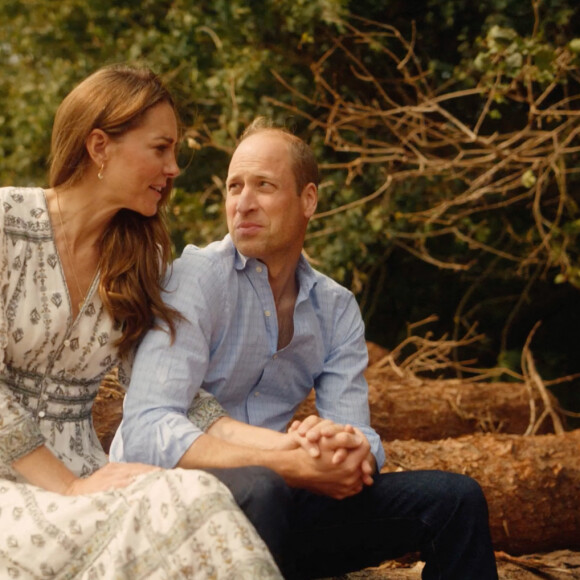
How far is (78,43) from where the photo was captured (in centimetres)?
895

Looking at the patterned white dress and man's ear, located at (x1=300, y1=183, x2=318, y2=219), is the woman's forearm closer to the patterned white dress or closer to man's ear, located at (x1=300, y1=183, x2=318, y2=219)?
the patterned white dress

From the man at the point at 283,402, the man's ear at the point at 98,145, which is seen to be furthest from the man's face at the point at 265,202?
the man's ear at the point at 98,145

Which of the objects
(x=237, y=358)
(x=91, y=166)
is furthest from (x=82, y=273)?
(x=237, y=358)

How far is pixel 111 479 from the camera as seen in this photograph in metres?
2.35

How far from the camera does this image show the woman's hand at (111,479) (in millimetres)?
2316

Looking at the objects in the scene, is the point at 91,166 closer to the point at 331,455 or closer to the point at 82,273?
the point at 82,273

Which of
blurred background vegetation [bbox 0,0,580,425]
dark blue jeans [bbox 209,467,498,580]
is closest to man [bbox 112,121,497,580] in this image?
dark blue jeans [bbox 209,467,498,580]

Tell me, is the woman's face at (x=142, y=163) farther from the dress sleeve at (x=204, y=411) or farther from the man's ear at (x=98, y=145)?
the dress sleeve at (x=204, y=411)

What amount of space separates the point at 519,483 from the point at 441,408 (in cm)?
125

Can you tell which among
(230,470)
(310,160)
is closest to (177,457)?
(230,470)

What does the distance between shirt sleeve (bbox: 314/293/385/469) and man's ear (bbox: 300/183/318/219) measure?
32cm

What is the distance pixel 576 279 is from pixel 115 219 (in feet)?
13.3

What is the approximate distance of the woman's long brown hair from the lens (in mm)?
2684

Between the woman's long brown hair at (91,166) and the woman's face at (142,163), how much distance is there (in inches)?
1.2
